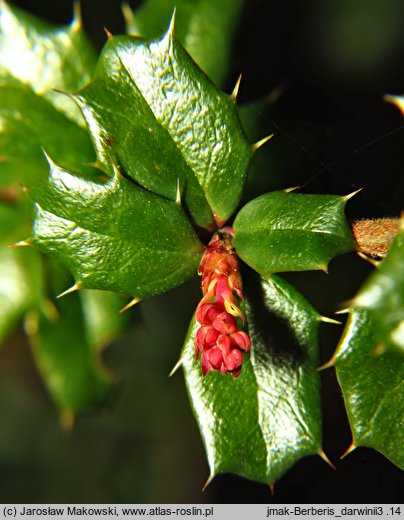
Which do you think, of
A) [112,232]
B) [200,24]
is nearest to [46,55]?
[200,24]

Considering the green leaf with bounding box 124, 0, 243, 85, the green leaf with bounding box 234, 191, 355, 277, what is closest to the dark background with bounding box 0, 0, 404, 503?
the green leaf with bounding box 124, 0, 243, 85

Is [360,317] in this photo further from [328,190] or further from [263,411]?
[328,190]

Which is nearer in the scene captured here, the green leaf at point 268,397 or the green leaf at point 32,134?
the green leaf at point 268,397

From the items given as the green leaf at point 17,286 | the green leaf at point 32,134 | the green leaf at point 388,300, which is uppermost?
the green leaf at point 32,134

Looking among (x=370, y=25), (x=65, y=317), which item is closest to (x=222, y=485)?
(x=65, y=317)

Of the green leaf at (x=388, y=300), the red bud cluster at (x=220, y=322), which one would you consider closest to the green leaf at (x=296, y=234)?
the red bud cluster at (x=220, y=322)

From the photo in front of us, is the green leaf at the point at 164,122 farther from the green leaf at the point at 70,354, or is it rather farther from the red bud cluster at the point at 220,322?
the green leaf at the point at 70,354

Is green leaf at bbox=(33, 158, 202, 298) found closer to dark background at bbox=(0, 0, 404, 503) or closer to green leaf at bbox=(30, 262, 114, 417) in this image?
dark background at bbox=(0, 0, 404, 503)
